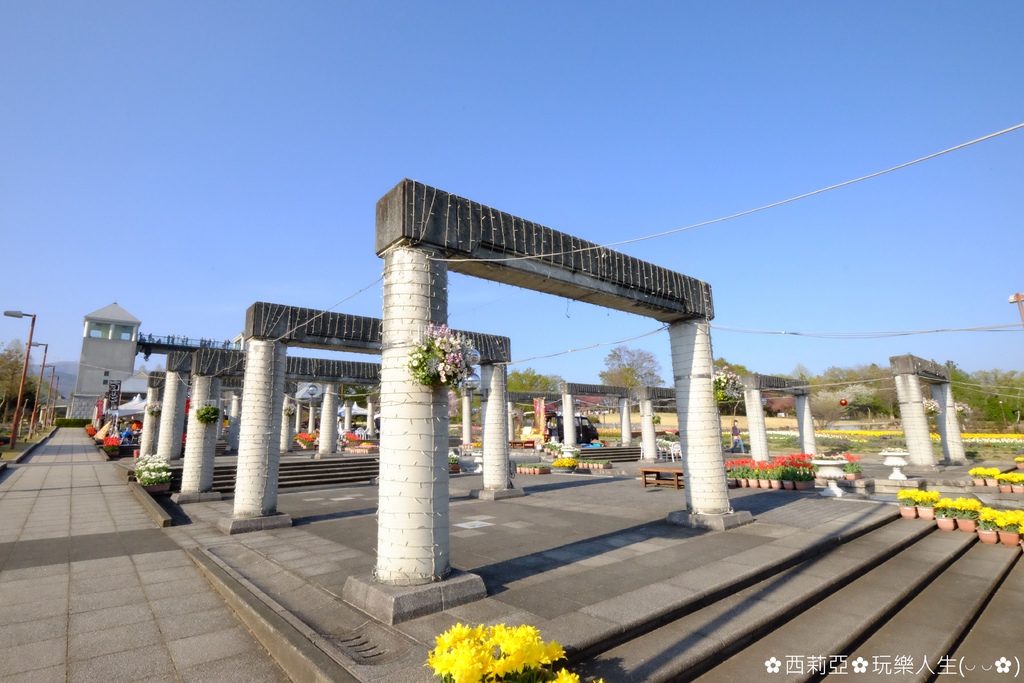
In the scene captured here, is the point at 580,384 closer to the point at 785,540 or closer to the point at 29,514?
the point at 785,540

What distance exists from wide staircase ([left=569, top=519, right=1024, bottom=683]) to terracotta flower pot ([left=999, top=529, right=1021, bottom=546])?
1.11m

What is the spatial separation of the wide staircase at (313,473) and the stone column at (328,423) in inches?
98.7

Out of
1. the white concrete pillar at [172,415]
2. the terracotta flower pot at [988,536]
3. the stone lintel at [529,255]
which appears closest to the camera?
the stone lintel at [529,255]

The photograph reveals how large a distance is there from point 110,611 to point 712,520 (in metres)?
8.11

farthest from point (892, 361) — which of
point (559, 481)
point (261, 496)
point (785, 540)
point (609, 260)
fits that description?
point (261, 496)

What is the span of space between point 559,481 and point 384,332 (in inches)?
495

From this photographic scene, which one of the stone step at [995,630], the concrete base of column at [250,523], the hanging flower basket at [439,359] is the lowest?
the stone step at [995,630]

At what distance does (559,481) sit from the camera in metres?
16.3

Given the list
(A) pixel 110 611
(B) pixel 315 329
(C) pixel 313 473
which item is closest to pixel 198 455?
(C) pixel 313 473

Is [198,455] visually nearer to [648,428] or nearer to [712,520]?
[712,520]

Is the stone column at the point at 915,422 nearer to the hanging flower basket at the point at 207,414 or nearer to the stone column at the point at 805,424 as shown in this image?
the stone column at the point at 805,424

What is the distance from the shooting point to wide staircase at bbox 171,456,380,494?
1443cm

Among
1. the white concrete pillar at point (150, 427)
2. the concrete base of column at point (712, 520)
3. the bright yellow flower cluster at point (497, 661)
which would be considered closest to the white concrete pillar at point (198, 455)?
the white concrete pillar at point (150, 427)

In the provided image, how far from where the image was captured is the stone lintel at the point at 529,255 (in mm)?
5281
